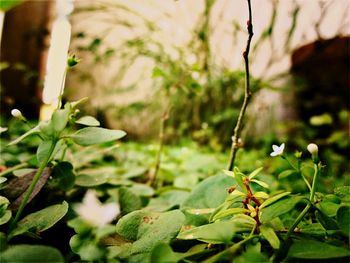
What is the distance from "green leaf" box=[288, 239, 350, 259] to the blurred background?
3.10ft

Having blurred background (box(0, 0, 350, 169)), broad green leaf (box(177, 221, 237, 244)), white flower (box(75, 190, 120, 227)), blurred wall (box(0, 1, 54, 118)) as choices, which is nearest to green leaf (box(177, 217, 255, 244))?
broad green leaf (box(177, 221, 237, 244))

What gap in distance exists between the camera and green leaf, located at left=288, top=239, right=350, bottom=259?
31cm

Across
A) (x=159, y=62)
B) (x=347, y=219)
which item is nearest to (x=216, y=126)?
(x=159, y=62)

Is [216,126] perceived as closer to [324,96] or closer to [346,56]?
[324,96]

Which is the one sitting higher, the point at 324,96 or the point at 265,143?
the point at 324,96

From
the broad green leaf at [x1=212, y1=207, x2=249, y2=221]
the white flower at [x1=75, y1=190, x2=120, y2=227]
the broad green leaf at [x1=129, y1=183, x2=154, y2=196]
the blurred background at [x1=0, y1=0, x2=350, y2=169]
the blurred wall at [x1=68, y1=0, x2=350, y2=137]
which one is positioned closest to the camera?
the white flower at [x1=75, y1=190, x2=120, y2=227]

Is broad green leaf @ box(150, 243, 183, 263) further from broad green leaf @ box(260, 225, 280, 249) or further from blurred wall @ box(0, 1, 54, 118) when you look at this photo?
blurred wall @ box(0, 1, 54, 118)

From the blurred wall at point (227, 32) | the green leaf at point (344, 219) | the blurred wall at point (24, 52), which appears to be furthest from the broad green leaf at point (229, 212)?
the blurred wall at point (24, 52)

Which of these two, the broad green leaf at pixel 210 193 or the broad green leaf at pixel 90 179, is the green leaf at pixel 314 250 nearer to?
the broad green leaf at pixel 210 193

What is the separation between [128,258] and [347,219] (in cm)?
25

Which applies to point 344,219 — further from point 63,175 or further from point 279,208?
point 63,175

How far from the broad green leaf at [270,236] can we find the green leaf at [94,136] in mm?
208

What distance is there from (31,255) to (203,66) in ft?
4.71

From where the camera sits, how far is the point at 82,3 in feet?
9.14
